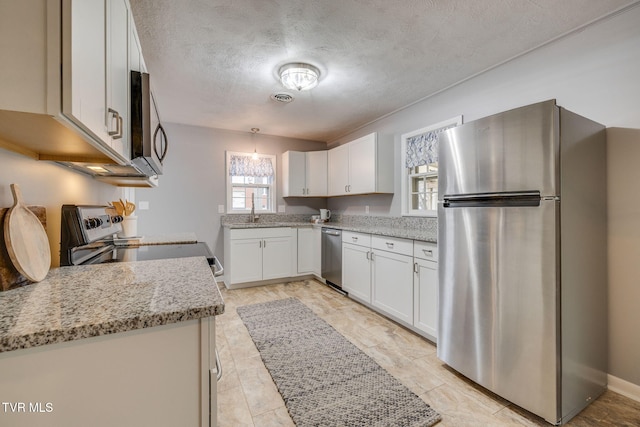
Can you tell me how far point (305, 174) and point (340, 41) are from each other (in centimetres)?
268

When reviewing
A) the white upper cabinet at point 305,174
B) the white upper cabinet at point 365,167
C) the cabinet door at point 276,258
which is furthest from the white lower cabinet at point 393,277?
the white upper cabinet at point 305,174

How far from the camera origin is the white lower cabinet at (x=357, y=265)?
3.14 m

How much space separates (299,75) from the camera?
2.44m

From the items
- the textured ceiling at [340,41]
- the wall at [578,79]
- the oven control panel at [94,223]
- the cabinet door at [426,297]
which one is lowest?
the cabinet door at [426,297]

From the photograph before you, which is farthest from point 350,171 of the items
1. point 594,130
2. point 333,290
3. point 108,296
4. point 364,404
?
point 108,296

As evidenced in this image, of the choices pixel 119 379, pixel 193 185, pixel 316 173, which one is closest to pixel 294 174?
pixel 316 173

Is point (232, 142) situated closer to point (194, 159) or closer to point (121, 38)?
point (194, 159)

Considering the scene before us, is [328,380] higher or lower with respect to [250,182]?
lower

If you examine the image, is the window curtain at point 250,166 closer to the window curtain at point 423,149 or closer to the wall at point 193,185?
the wall at point 193,185

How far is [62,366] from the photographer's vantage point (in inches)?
25.5

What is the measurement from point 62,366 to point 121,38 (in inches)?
48.2

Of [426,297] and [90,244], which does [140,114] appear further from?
[426,297]

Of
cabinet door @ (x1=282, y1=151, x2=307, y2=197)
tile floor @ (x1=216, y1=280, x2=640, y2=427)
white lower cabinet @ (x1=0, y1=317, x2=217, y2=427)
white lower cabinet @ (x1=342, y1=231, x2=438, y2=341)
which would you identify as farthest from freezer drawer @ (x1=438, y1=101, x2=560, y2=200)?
cabinet door @ (x1=282, y1=151, x2=307, y2=197)

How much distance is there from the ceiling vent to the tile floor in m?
2.41
